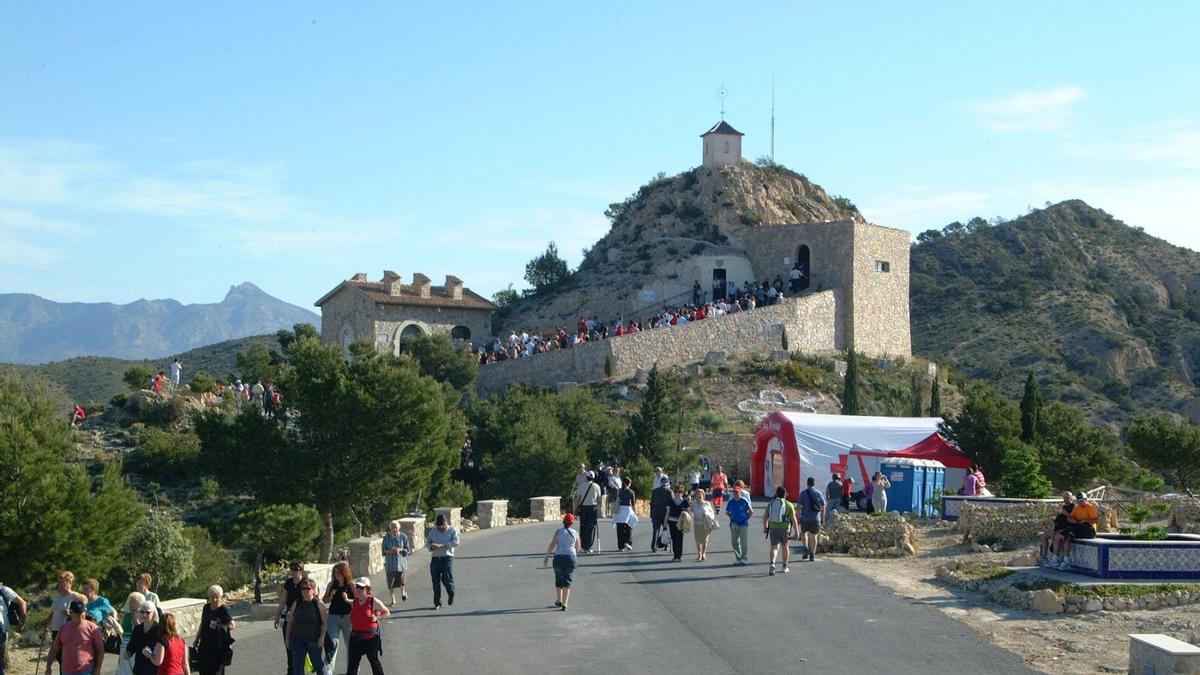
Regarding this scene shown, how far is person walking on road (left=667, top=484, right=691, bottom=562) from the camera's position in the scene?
69.7 ft

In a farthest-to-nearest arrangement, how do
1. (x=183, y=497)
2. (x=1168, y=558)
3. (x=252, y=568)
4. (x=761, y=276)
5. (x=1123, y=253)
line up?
(x=1123, y=253)
(x=761, y=276)
(x=183, y=497)
(x=252, y=568)
(x=1168, y=558)

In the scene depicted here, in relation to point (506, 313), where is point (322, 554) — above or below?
below

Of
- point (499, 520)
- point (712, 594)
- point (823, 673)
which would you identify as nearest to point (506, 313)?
point (499, 520)

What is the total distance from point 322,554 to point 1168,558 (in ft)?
58.3

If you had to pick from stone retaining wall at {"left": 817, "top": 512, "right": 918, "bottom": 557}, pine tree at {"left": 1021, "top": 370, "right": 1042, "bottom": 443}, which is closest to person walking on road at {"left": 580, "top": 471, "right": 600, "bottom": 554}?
stone retaining wall at {"left": 817, "top": 512, "right": 918, "bottom": 557}

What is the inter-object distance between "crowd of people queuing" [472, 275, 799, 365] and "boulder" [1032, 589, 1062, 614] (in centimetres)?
3750

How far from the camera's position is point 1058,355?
78.2 metres

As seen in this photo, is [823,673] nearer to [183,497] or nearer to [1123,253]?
[183,497]

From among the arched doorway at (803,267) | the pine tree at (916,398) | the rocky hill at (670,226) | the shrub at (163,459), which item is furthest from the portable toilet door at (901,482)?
the rocky hill at (670,226)

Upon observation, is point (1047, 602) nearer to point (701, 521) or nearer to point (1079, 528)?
point (1079, 528)

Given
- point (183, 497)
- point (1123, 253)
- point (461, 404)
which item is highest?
point (1123, 253)

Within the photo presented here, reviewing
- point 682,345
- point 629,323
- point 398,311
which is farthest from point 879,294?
point 398,311

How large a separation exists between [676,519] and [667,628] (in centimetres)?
675

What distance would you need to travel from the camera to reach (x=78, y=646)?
38.2ft
